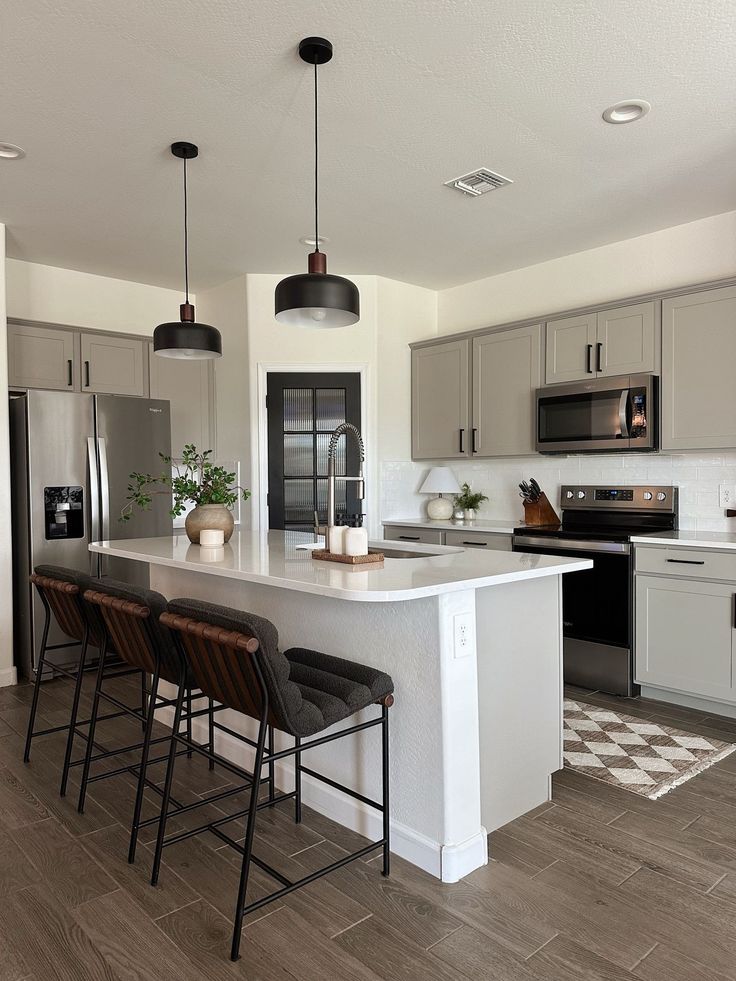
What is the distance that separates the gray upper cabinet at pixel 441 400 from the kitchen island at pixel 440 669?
2404 mm

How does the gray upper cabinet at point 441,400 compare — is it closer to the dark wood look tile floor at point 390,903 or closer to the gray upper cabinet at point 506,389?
the gray upper cabinet at point 506,389

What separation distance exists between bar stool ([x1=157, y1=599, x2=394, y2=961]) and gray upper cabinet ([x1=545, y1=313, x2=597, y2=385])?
290 centimetres

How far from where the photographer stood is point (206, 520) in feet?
10.8

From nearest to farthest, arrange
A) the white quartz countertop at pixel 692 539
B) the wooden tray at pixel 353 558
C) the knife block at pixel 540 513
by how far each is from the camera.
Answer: the wooden tray at pixel 353 558
the white quartz countertop at pixel 692 539
the knife block at pixel 540 513

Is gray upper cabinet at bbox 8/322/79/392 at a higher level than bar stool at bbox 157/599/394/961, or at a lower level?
higher

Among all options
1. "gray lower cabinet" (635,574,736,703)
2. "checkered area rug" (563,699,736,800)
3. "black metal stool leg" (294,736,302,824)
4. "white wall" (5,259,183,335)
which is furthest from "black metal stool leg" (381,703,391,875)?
"white wall" (5,259,183,335)

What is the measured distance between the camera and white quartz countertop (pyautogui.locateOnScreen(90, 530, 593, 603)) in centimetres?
203

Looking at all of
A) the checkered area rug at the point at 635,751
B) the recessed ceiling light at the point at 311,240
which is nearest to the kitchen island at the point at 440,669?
the checkered area rug at the point at 635,751

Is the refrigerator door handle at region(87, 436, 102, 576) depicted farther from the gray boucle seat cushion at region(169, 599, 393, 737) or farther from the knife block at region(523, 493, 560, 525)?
the knife block at region(523, 493, 560, 525)

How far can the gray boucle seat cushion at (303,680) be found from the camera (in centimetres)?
189

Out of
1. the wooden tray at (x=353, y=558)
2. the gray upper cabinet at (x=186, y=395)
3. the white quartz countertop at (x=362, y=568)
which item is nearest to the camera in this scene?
the white quartz countertop at (x=362, y=568)

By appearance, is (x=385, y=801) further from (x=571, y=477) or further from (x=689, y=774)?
(x=571, y=477)

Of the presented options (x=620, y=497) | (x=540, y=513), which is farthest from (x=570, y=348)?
(x=540, y=513)

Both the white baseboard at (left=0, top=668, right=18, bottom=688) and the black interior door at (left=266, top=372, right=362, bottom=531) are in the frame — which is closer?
the white baseboard at (left=0, top=668, right=18, bottom=688)
